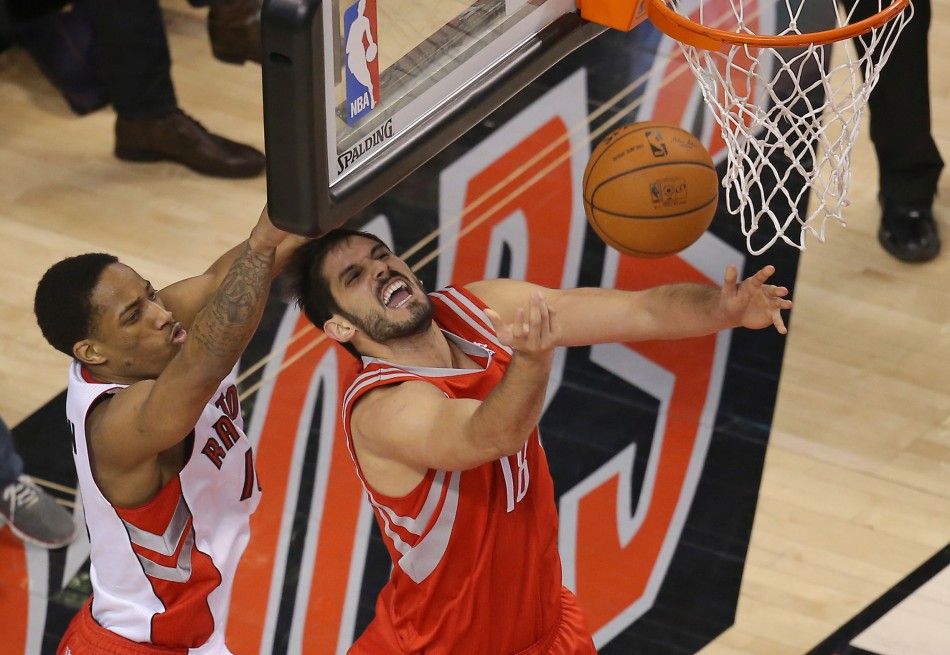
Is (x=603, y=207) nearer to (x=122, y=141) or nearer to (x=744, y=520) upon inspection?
(x=744, y=520)

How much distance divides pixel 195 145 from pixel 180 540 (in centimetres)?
279

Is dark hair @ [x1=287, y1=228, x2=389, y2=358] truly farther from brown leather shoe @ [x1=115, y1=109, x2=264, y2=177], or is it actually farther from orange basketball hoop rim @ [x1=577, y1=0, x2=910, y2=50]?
brown leather shoe @ [x1=115, y1=109, x2=264, y2=177]

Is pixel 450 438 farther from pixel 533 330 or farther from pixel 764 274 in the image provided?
pixel 764 274

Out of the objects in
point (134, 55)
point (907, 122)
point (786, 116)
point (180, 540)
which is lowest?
point (134, 55)

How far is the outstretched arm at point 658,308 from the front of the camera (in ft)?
9.61

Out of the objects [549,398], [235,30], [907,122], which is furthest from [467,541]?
[235,30]

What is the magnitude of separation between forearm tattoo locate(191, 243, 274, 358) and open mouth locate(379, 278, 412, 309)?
31 centimetres

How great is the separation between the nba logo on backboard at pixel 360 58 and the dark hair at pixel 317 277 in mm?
710

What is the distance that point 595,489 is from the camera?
15.5 feet

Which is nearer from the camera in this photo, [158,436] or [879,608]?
[158,436]

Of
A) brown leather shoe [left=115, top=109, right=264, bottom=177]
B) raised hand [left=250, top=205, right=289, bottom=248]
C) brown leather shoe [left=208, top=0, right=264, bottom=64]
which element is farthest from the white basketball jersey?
brown leather shoe [left=208, top=0, right=264, bottom=64]

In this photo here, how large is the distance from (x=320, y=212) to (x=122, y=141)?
3828 millimetres

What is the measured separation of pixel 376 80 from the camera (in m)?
2.71

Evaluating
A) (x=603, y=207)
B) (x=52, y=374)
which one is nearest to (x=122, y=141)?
(x=52, y=374)
